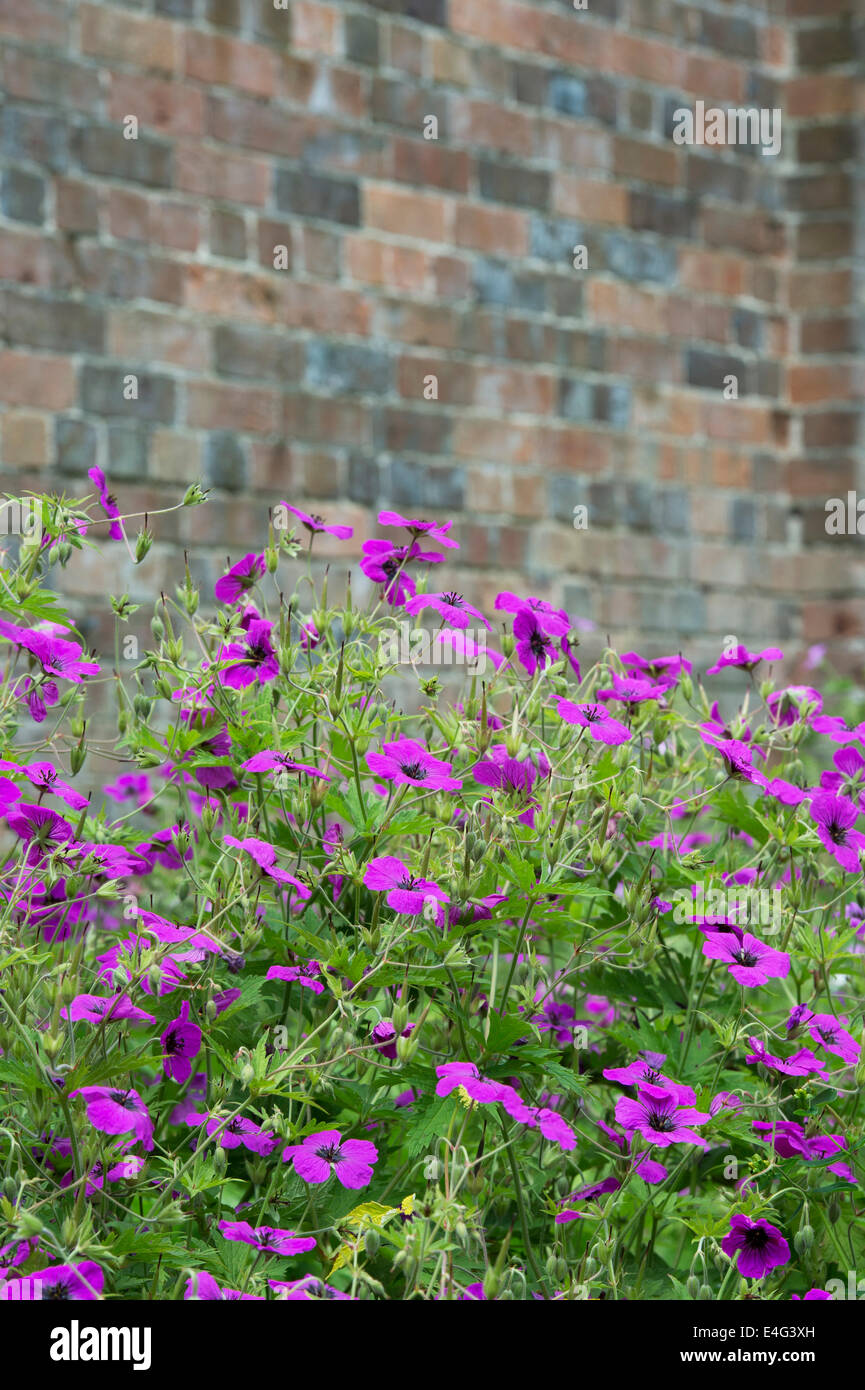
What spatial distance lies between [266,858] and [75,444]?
2.50 meters

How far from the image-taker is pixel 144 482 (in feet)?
12.4

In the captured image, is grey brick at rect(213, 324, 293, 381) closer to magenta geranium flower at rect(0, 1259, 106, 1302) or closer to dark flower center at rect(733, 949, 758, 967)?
dark flower center at rect(733, 949, 758, 967)

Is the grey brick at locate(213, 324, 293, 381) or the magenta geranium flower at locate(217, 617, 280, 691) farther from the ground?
the grey brick at locate(213, 324, 293, 381)

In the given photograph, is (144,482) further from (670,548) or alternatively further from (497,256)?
(670,548)

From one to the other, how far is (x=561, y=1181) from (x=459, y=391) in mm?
3152

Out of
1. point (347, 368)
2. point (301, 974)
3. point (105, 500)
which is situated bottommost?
point (301, 974)

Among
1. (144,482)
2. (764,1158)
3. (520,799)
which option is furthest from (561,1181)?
(144,482)

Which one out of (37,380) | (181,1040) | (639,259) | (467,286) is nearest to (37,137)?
(37,380)


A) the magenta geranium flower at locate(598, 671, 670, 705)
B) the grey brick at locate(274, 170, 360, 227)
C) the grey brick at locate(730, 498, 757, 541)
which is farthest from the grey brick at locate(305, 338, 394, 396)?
the magenta geranium flower at locate(598, 671, 670, 705)

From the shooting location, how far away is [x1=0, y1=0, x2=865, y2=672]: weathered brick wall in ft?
12.1

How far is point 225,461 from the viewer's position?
3.93 metres

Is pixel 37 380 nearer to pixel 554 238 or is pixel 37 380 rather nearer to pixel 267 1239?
pixel 554 238

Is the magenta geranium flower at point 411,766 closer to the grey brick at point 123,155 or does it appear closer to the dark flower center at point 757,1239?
the dark flower center at point 757,1239

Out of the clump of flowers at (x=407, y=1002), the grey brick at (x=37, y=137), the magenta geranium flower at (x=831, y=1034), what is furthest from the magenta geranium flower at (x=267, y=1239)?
the grey brick at (x=37, y=137)
